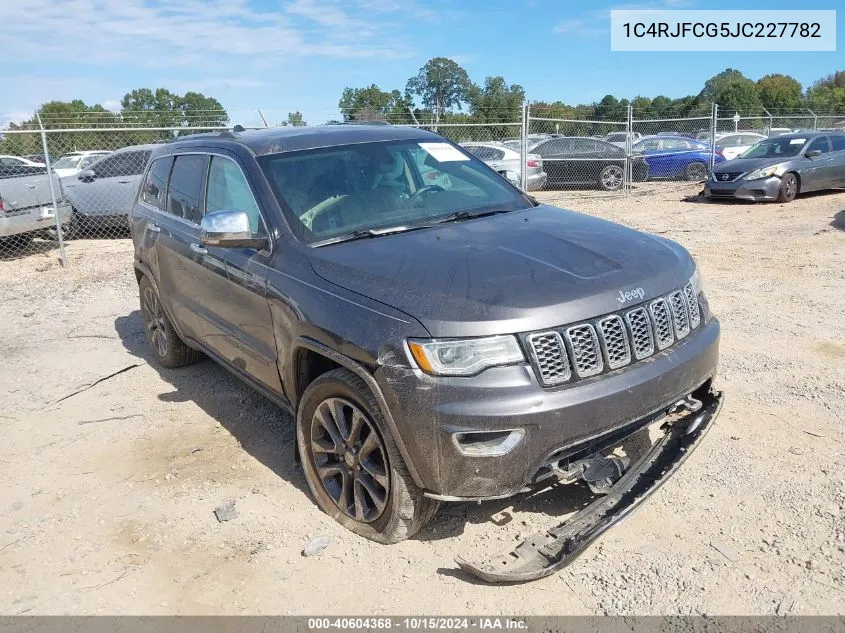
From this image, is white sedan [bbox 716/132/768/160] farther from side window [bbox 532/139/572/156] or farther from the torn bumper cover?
the torn bumper cover

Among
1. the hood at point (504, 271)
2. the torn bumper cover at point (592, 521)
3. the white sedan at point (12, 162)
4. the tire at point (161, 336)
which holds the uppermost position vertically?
the white sedan at point (12, 162)

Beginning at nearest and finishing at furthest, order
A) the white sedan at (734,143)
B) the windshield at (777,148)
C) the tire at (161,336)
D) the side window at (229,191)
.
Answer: the side window at (229,191) → the tire at (161,336) → the windshield at (777,148) → the white sedan at (734,143)

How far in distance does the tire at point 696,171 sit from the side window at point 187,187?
17087 millimetres

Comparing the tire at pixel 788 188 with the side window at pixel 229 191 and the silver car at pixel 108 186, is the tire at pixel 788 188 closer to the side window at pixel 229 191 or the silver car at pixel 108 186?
the silver car at pixel 108 186

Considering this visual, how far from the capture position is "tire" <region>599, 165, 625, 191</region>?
58.2 feet

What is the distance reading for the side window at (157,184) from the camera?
16.8ft

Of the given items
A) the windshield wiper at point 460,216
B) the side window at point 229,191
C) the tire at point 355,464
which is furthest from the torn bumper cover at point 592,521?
the side window at point 229,191

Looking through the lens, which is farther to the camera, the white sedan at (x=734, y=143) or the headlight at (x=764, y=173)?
the white sedan at (x=734, y=143)

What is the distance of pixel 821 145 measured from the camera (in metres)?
14.6

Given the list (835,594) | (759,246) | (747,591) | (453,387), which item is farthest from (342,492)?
(759,246)

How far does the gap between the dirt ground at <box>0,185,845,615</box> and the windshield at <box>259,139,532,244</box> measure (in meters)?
1.47

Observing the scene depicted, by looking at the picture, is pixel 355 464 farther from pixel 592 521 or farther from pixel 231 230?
pixel 231 230

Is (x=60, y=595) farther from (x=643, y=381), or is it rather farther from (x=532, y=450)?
(x=643, y=381)

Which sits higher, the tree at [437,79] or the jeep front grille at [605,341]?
the tree at [437,79]
